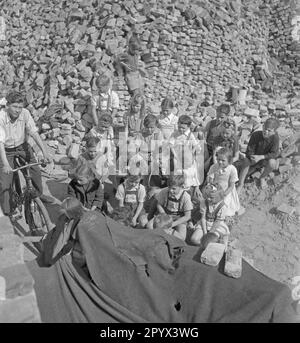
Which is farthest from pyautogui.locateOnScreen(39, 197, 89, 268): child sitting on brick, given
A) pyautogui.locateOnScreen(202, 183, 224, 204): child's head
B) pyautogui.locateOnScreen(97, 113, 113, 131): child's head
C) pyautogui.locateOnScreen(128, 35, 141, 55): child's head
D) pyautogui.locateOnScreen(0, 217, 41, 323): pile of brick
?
pyautogui.locateOnScreen(128, 35, 141, 55): child's head

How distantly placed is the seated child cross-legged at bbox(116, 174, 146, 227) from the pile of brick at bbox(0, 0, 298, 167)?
3.23m

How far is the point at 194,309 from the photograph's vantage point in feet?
10.2

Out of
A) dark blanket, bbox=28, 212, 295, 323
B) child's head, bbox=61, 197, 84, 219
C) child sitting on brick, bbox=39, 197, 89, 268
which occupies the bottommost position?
dark blanket, bbox=28, 212, 295, 323

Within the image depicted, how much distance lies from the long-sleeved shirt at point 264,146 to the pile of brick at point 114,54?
11.1 ft

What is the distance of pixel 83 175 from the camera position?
14.7 feet

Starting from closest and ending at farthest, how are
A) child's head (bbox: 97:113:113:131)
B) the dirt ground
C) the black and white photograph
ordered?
the black and white photograph < the dirt ground < child's head (bbox: 97:113:113:131)

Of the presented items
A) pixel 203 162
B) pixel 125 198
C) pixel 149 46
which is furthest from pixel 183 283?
pixel 149 46

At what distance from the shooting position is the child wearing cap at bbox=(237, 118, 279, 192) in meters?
5.58

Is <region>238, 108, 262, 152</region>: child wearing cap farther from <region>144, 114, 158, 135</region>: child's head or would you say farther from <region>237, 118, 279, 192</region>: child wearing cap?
<region>144, 114, 158, 135</region>: child's head

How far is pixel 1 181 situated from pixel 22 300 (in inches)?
102

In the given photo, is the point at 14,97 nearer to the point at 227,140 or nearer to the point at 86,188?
the point at 86,188

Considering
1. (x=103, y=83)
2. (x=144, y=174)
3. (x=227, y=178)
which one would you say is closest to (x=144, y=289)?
(x=227, y=178)

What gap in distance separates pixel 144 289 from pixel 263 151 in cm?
353

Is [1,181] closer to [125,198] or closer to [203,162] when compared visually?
[125,198]
